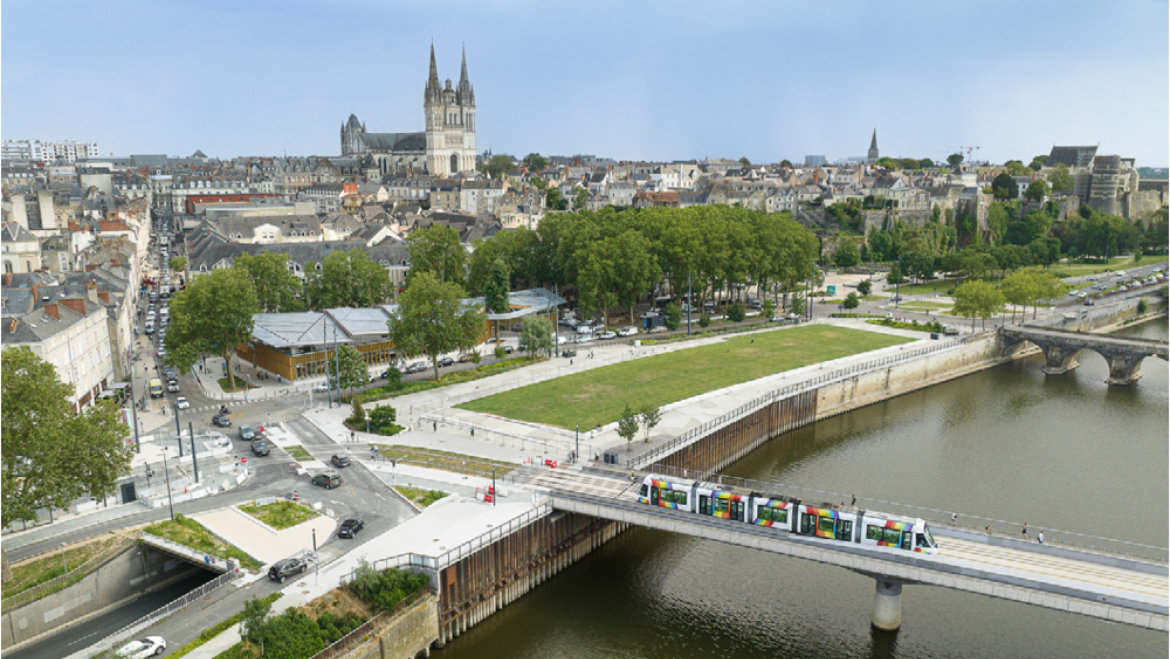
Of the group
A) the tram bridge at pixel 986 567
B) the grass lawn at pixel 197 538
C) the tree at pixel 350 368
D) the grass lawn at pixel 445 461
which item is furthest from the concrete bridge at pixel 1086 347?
the grass lawn at pixel 197 538

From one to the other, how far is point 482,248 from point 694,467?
166 ft

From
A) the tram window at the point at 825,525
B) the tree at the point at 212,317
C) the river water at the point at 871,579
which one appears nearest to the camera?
the river water at the point at 871,579

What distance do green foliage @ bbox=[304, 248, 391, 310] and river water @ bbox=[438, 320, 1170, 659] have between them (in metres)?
44.6

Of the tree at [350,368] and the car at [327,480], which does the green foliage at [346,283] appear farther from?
the car at [327,480]


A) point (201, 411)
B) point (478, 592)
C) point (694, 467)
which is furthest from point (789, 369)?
point (201, 411)

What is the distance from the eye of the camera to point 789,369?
224ft

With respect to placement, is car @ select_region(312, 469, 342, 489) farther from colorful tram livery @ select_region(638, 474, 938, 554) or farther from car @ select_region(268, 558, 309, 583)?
colorful tram livery @ select_region(638, 474, 938, 554)

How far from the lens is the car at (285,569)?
3419cm

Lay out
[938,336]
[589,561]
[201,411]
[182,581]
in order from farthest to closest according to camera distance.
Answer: [938,336]
[201,411]
[589,561]
[182,581]

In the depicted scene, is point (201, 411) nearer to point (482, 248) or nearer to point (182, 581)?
point (182, 581)

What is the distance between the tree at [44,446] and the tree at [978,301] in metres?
76.9

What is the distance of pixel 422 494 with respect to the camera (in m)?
42.5

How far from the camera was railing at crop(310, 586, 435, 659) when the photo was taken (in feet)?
98.9

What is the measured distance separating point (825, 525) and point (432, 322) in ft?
127
